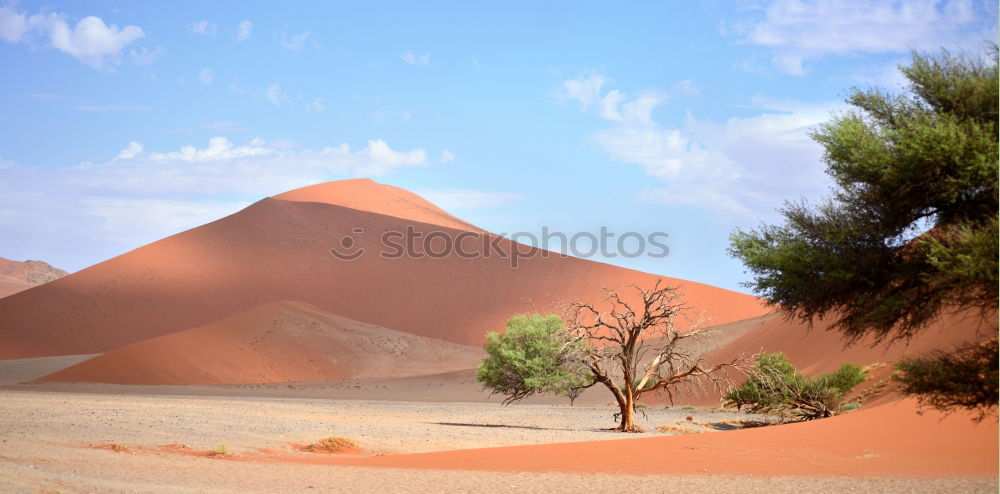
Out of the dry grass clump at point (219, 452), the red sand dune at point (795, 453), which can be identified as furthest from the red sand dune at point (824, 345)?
the dry grass clump at point (219, 452)

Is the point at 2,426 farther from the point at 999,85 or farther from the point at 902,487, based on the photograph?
the point at 999,85

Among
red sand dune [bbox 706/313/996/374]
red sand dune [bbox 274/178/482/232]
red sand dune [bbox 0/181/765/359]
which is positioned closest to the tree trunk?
red sand dune [bbox 706/313/996/374]

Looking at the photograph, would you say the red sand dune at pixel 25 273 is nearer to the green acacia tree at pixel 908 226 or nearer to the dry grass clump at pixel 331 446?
the dry grass clump at pixel 331 446

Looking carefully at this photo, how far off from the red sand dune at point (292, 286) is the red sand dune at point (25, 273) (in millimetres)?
93929

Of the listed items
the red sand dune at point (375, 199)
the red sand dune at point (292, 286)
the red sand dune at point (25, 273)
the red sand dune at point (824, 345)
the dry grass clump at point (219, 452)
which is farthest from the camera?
the red sand dune at point (25, 273)

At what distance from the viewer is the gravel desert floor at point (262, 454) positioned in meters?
11.6

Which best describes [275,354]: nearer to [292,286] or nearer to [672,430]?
[292,286]

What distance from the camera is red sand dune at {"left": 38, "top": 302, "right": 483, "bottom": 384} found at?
4644 cm

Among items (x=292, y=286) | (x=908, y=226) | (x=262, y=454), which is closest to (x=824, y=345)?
(x=908, y=226)

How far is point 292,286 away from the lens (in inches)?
3108

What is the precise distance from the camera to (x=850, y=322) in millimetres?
13680

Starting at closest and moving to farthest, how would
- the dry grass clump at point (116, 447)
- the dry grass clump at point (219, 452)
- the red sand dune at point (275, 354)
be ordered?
1. the dry grass clump at point (116, 447)
2. the dry grass clump at point (219, 452)
3. the red sand dune at point (275, 354)

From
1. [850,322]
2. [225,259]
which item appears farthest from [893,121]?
[225,259]

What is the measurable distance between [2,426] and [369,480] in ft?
31.4
